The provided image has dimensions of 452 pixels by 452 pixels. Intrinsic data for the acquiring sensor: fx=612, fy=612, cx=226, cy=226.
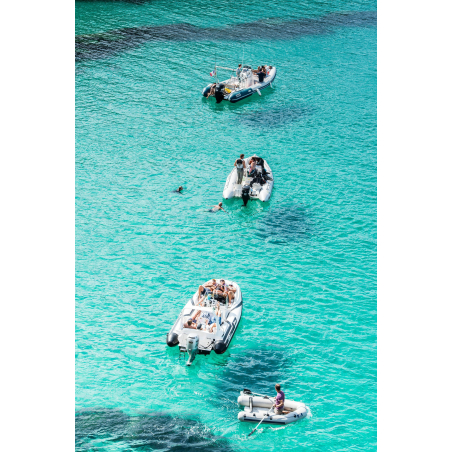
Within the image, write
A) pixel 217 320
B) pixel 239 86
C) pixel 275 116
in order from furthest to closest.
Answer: pixel 239 86 < pixel 275 116 < pixel 217 320

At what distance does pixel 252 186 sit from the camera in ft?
126

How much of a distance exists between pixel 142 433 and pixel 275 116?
33.2m

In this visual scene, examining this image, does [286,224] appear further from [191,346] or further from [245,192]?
[191,346]

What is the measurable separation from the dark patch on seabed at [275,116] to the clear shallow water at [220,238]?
0.20 m

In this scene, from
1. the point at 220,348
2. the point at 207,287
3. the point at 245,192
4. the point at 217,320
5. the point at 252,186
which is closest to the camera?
the point at 220,348

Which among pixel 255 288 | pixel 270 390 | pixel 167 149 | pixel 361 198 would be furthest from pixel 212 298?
pixel 167 149

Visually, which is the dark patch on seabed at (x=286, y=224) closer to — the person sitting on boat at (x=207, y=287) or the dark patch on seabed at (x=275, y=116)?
the person sitting on boat at (x=207, y=287)

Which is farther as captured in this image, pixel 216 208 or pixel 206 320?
pixel 216 208

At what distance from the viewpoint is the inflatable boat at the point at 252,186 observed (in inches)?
1479

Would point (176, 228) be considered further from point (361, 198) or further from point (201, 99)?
point (201, 99)

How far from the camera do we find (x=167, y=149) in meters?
44.6

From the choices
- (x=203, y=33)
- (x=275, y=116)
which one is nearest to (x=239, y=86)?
(x=275, y=116)

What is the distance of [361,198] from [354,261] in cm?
736
